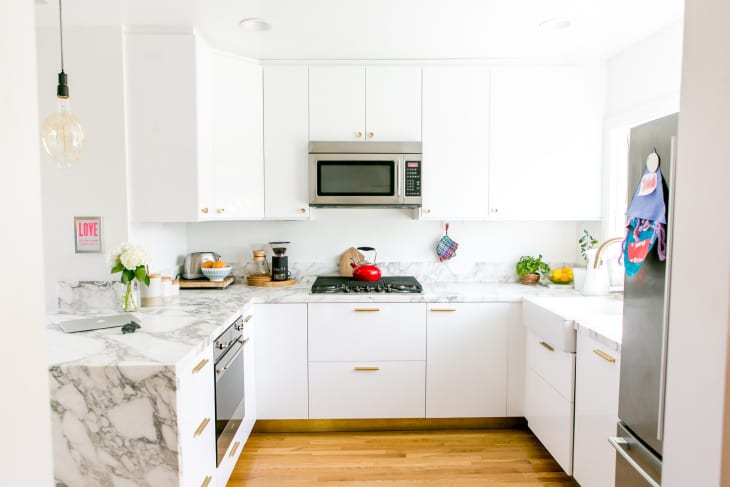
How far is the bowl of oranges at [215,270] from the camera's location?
2.90 m

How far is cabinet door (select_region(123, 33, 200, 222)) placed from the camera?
243cm

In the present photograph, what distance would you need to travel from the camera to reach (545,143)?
9.57 ft

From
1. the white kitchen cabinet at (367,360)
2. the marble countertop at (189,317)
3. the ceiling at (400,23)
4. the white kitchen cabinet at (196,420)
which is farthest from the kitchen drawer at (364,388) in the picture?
the ceiling at (400,23)

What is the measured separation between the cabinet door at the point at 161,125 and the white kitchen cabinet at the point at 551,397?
6.99ft

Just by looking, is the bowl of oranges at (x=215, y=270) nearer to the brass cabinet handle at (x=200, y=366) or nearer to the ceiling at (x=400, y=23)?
the brass cabinet handle at (x=200, y=366)

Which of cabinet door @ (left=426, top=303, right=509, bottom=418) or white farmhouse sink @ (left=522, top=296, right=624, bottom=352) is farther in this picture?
cabinet door @ (left=426, top=303, right=509, bottom=418)

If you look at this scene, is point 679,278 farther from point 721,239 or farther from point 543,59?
point 543,59

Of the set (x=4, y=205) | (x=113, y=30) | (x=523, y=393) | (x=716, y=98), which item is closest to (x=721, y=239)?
(x=716, y=98)

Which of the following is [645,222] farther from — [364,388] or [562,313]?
[364,388]

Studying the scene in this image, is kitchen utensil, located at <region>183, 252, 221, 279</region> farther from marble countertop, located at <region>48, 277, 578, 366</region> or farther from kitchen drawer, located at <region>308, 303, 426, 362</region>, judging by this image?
kitchen drawer, located at <region>308, 303, 426, 362</region>

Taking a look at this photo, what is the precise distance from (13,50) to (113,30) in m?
2.22

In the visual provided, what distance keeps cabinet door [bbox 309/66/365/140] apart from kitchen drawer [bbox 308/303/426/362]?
111 cm

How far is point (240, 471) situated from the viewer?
2.40m

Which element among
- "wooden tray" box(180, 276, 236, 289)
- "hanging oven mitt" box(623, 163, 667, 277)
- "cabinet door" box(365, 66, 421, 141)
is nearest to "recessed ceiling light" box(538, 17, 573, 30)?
"cabinet door" box(365, 66, 421, 141)
